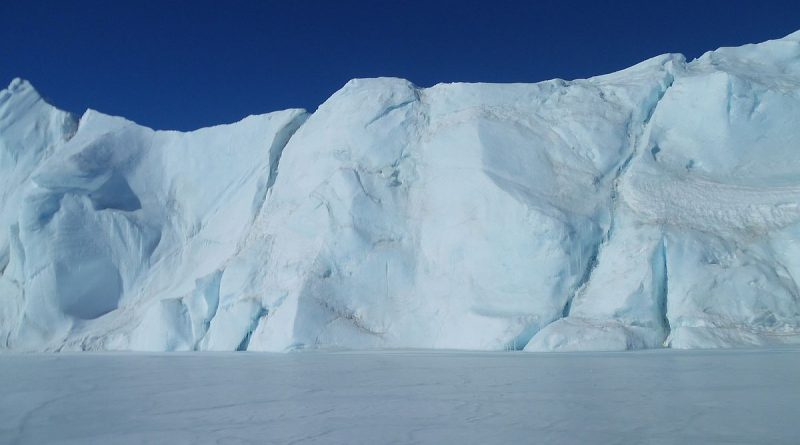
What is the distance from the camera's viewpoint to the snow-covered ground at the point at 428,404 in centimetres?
325

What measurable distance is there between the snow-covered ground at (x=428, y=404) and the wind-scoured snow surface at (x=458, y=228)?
318 centimetres

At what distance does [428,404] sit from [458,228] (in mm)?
7520

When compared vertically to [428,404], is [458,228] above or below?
above

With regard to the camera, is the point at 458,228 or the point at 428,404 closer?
the point at 428,404

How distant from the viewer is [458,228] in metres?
11.5

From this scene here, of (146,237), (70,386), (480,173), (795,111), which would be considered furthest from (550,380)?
(146,237)

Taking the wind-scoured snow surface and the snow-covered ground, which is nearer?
the snow-covered ground

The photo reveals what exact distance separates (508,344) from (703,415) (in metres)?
6.19

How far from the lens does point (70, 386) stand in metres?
5.82

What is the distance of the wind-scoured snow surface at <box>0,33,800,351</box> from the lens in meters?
9.75

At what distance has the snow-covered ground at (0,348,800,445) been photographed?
3254mm

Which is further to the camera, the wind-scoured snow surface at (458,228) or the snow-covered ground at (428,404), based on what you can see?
the wind-scoured snow surface at (458,228)

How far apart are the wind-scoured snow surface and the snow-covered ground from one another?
3.18 meters

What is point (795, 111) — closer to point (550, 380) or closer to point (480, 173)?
point (480, 173)
